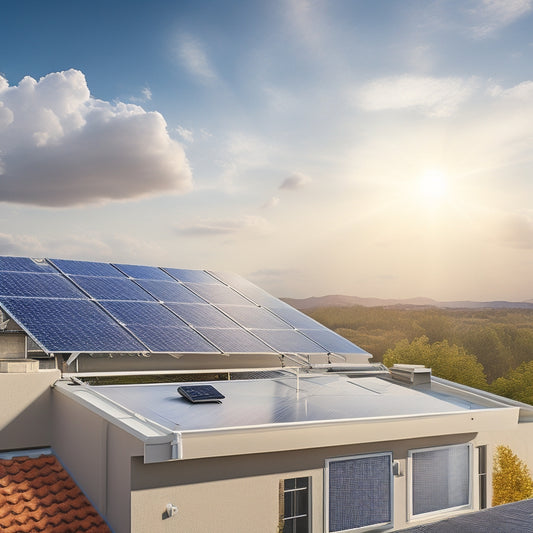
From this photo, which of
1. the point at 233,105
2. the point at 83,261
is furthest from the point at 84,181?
the point at 83,261

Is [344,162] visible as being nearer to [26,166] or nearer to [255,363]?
[255,363]

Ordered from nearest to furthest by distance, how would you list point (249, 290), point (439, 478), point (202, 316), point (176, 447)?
point (176, 447) < point (439, 478) < point (202, 316) < point (249, 290)

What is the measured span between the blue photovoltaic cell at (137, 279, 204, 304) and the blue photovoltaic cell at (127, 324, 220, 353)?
99.9 inches

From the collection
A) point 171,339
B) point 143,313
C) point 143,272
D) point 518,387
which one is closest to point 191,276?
point 143,272

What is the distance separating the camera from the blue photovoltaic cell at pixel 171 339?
14.1 metres

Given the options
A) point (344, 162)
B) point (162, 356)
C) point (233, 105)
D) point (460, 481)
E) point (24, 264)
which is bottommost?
point (460, 481)

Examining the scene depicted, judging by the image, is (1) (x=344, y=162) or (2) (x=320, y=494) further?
(1) (x=344, y=162)

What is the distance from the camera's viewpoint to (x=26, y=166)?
4500cm

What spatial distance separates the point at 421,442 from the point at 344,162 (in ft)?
80.8

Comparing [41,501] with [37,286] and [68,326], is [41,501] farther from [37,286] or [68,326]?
[37,286]

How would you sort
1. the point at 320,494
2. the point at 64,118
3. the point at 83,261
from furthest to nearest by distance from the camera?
the point at 64,118, the point at 83,261, the point at 320,494

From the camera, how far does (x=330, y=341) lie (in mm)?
18062

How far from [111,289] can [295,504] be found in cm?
926

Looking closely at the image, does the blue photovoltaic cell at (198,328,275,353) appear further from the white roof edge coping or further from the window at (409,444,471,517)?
the window at (409,444,471,517)
